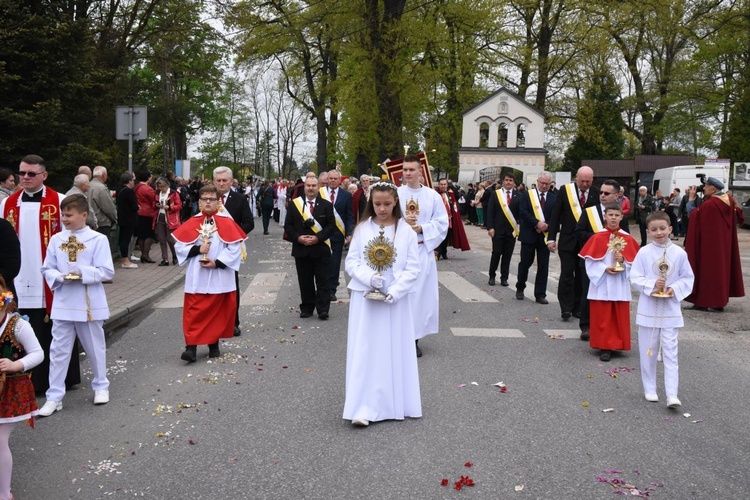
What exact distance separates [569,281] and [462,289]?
3213 millimetres

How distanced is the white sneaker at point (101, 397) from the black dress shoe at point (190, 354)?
1396 millimetres

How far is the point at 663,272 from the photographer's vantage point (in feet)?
20.3

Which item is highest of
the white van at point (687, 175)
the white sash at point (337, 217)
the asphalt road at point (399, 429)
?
the white van at point (687, 175)

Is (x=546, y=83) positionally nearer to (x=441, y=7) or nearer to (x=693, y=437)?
(x=441, y=7)

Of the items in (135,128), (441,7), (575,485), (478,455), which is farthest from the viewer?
(441,7)

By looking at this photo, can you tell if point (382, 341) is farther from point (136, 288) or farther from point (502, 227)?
point (502, 227)

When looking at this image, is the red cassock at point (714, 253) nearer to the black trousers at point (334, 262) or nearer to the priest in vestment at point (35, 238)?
the black trousers at point (334, 262)

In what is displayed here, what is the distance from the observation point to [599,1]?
3631 cm

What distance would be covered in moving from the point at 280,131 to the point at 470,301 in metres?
63.1

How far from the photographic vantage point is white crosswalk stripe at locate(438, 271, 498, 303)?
471 inches

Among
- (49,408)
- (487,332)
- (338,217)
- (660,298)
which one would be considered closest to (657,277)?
(660,298)

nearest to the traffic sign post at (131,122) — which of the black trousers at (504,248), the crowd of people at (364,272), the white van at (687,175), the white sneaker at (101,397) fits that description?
the crowd of people at (364,272)

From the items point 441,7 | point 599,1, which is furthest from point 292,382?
point 599,1

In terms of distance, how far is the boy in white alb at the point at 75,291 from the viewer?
6.02 meters
